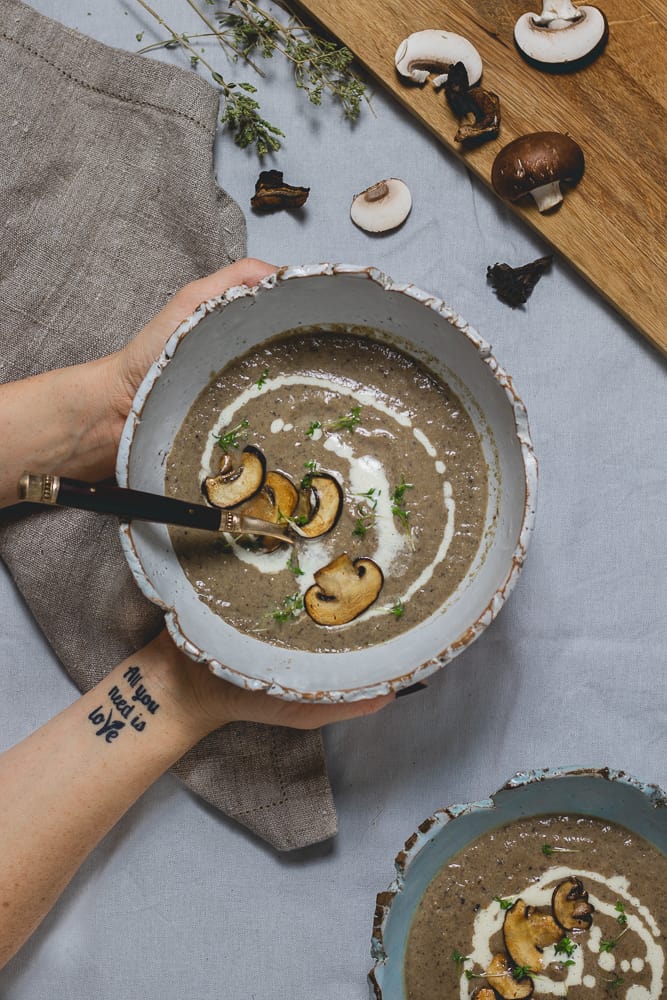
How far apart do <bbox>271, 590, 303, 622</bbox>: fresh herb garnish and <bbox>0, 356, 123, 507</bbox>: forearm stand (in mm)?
533

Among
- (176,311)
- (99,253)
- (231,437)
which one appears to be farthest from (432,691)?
(99,253)

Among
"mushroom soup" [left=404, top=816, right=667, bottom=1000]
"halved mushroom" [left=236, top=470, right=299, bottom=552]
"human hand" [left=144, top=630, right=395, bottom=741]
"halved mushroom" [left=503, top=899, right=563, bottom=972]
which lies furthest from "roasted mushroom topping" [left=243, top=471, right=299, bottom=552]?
"halved mushroom" [left=503, top=899, right=563, bottom=972]

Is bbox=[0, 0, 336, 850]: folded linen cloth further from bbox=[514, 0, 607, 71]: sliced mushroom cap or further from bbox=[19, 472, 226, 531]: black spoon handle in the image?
bbox=[514, 0, 607, 71]: sliced mushroom cap

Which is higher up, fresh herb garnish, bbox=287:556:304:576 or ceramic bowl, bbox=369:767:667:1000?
fresh herb garnish, bbox=287:556:304:576

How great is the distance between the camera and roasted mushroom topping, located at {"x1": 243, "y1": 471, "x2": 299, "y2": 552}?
66.6 inches

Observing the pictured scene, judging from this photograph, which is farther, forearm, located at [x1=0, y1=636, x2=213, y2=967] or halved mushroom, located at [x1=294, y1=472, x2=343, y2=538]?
forearm, located at [x1=0, y1=636, x2=213, y2=967]

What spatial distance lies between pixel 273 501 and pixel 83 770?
643 mm

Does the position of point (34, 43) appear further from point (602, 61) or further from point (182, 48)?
point (602, 61)

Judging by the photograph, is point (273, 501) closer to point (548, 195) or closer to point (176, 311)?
point (176, 311)

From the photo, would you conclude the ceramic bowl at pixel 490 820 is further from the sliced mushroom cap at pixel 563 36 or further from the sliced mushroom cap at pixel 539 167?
the sliced mushroom cap at pixel 563 36

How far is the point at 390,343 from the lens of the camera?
5.76ft

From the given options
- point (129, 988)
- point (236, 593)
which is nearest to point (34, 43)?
point (236, 593)

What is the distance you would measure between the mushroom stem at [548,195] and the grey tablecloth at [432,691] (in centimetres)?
9

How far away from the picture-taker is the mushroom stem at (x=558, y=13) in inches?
75.2
